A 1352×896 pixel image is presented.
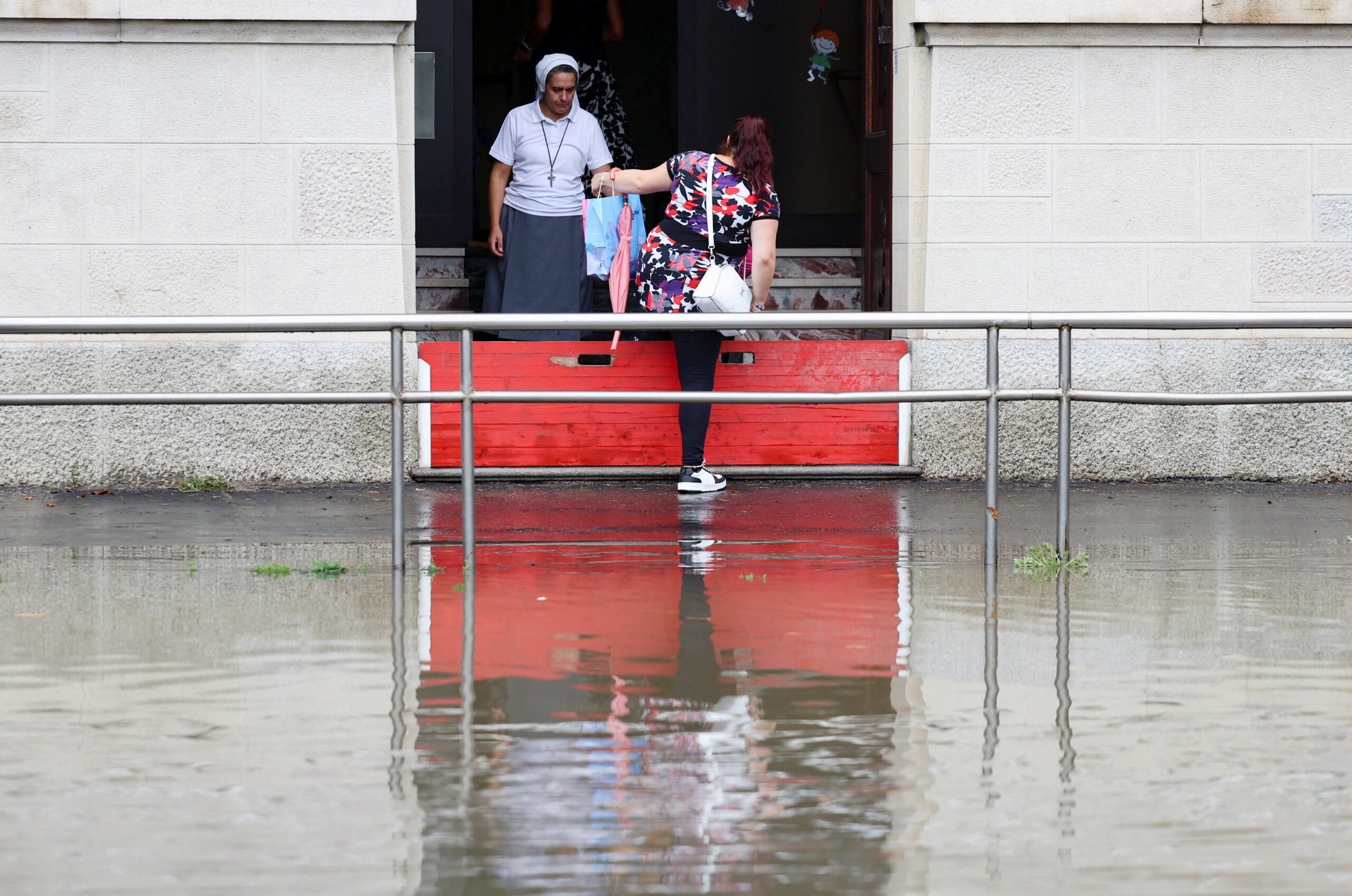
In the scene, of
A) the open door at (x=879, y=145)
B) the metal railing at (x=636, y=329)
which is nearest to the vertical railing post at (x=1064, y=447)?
the metal railing at (x=636, y=329)

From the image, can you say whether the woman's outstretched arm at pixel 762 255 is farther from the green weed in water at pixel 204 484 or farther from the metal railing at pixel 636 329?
the green weed in water at pixel 204 484

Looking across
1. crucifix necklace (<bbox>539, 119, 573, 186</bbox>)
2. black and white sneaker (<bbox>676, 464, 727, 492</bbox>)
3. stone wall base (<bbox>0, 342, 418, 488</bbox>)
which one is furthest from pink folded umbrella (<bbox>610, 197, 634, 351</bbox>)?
stone wall base (<bbox>0, 342, 418, 488</bbox>)

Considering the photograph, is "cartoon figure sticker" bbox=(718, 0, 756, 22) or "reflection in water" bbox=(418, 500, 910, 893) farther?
"cartoon figure sticker" bbox=(718, 0, 756, 22)

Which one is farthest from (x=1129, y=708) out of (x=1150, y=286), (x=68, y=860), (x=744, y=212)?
(x=1150, y=286)

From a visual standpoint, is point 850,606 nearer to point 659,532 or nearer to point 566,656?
point 566,656

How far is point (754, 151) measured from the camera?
9461 millimetres

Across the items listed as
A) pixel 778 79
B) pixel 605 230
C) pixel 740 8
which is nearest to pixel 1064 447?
pixel 605 230

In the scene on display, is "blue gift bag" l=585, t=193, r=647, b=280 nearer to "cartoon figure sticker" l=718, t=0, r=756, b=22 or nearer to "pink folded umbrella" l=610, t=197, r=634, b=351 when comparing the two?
"pink folded umbrella" l=610, t=197, r=634, b=351

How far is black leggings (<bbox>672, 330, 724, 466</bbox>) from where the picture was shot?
9703mm

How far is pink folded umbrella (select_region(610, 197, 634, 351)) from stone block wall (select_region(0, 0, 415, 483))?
121 cm

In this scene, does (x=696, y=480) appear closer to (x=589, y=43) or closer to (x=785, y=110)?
(x=589, y=43)

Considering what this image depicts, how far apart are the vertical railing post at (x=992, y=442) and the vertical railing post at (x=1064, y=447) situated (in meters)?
0.24

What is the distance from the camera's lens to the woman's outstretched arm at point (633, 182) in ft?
32.2

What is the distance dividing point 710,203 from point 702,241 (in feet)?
0.69
